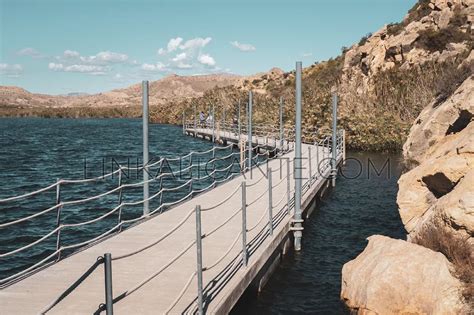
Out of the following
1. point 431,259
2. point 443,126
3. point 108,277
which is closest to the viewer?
point 108,277

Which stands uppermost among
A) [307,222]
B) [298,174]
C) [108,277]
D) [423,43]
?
[423,43]

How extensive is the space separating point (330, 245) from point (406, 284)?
19.0ft

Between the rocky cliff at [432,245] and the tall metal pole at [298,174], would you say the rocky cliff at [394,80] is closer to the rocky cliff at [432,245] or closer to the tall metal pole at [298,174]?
the rocky cliff at [432,245]

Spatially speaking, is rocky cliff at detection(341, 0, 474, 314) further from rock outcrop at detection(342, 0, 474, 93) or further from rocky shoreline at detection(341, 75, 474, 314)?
rock outcrop at detection(342, 0, 474, 93)

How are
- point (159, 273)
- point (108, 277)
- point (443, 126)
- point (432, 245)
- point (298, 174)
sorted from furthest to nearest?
point (443, 126) < point (298, 174) < point (432, 245) < point (159, 273) < point (108, 277)

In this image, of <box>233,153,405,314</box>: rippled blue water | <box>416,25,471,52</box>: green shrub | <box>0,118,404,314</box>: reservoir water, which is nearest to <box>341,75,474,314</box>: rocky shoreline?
<box>233,153,405,314</box>: rippled blue water

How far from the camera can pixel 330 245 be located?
13.4 metres

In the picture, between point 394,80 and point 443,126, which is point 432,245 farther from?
point 394,80

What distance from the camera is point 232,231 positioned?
418 inches

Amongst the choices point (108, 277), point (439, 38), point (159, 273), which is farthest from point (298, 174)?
point (439, 38)

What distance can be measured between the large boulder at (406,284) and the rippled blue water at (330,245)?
114 cm

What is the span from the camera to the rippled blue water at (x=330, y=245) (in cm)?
945

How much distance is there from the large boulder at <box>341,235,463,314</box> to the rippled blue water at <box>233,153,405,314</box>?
114 centimetres

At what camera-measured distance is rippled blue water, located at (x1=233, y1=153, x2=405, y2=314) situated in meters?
9.45
